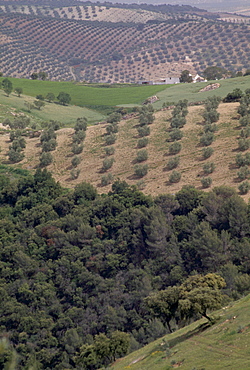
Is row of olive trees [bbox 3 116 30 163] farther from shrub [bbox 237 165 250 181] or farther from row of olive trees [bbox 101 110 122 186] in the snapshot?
shrub [bbox 237 165 250 181]

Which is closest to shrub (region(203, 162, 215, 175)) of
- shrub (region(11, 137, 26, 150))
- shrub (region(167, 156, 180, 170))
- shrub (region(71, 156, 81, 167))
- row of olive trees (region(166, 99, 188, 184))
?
row of olive trees (region(166, 99, 188, 184))

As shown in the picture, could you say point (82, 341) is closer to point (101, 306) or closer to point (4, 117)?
point (101, 306)

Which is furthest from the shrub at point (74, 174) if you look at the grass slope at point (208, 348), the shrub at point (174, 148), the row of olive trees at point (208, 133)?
the grass slope at point (208, 348)

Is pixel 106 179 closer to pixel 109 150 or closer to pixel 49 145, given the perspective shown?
pixel 109 150

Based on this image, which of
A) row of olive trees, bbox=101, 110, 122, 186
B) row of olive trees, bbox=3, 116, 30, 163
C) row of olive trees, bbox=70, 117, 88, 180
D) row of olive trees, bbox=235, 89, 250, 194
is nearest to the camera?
row of olive trees, bbox=235, 89, 250, 194

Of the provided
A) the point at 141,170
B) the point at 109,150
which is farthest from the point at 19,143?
the point at 141,170

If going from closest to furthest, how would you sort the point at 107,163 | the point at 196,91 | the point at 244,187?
the point at 244,187 → the point at 107,163 → the point at 196,91
